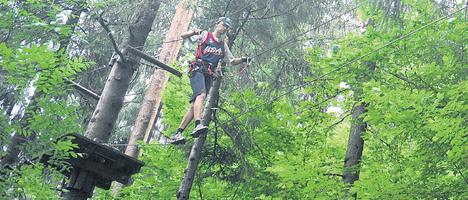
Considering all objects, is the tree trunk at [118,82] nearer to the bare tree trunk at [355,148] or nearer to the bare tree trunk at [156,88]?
the bare tree trunk at [355,148]

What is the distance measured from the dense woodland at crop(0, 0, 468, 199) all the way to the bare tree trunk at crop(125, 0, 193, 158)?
85.1 inches

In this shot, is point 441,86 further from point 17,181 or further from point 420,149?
point 17,181

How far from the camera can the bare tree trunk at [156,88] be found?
41.5 ft

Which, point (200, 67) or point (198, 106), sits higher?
point (200, 67)

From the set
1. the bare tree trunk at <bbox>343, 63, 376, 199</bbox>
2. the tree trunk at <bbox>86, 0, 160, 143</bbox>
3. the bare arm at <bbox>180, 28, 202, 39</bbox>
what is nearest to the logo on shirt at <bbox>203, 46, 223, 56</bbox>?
the bare arm at <bbox>180, 28, 202, 39</bbox>

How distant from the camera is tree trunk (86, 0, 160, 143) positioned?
727cm

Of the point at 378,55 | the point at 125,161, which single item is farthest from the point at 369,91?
the point at 125,161

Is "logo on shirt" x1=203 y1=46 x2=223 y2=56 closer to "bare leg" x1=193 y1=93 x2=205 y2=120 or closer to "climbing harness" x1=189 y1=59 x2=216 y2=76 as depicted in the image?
"climbing harness" x1=189 y1=59 x2=216 y2=76

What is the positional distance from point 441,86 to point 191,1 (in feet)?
13.5

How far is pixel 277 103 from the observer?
9180 mm

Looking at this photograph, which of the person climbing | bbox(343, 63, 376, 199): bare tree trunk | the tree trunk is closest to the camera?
the person climbing

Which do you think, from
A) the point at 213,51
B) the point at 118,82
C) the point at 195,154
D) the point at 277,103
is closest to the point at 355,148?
the point at 277,103

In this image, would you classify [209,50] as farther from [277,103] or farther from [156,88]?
[156,88]

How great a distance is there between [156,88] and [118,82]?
5.76 m
